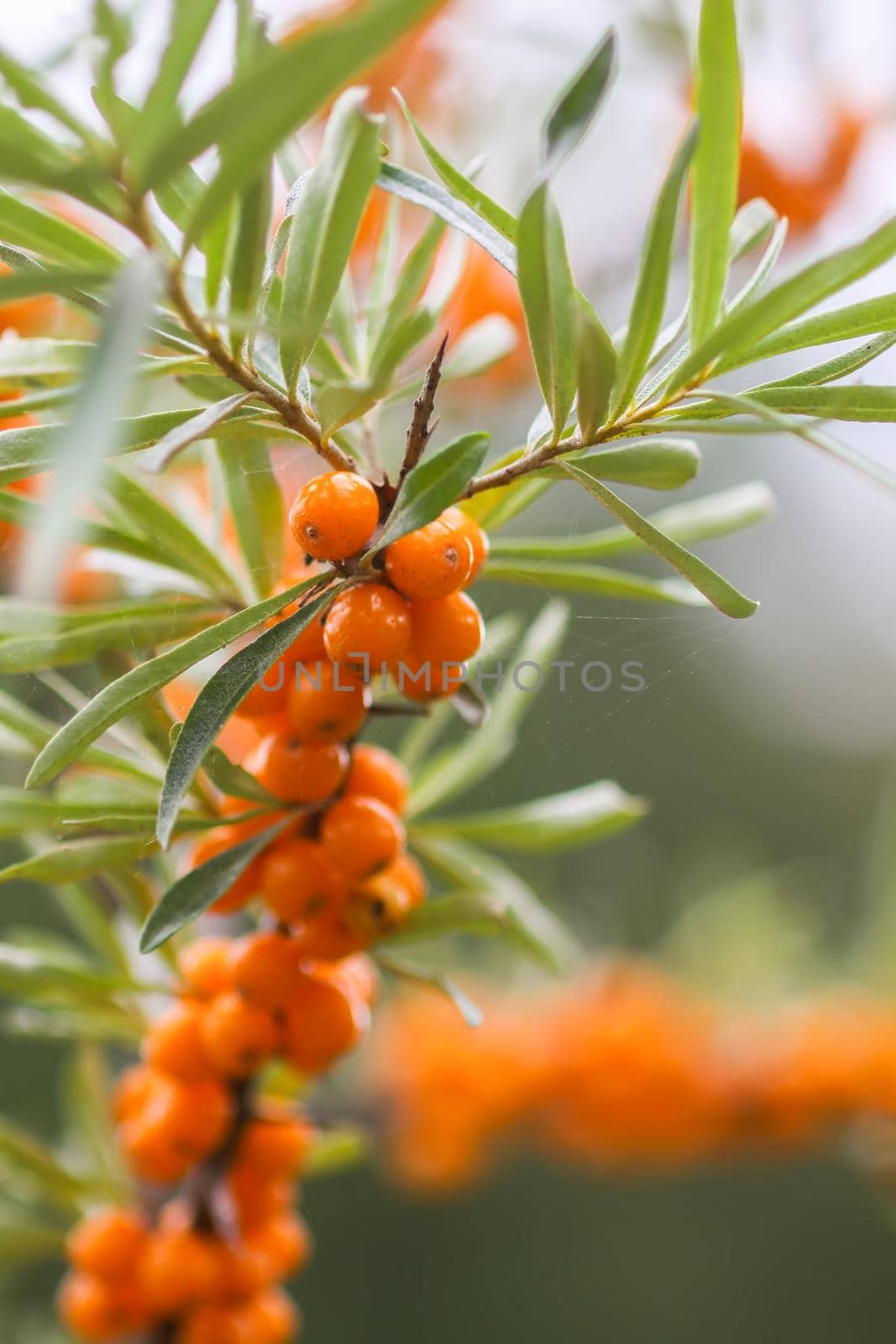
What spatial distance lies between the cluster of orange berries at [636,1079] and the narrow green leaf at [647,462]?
3.43ft

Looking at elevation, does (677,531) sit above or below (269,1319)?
above

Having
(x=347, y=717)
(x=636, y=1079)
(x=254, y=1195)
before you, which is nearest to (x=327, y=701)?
(x=347, y=717)

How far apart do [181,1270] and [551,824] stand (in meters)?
0.36

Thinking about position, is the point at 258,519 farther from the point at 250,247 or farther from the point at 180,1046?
the point at 180,1046

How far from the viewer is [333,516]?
38 cm

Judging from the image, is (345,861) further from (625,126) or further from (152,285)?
(625,126)

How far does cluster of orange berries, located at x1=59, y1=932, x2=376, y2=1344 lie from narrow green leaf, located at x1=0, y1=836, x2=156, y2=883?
0.09 meters

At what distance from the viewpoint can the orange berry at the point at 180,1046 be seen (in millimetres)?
602

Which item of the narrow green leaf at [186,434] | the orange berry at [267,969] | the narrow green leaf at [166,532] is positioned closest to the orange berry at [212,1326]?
the orange berry at [267,969]

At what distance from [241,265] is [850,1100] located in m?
1.26

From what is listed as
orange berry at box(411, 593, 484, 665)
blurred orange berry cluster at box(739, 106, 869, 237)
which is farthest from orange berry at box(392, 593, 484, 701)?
blurred orange berry cluster at box(739, 106, 869, 237)

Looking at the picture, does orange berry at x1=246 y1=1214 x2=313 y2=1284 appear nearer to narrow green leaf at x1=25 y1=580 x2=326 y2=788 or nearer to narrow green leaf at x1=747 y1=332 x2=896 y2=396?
narrow green leaf at x1=25 y1=580 x2=326 y2=788

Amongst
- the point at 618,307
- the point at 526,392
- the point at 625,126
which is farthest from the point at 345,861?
the point at 625,126

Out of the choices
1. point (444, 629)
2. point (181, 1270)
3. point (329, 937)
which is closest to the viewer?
point (444, 629)
